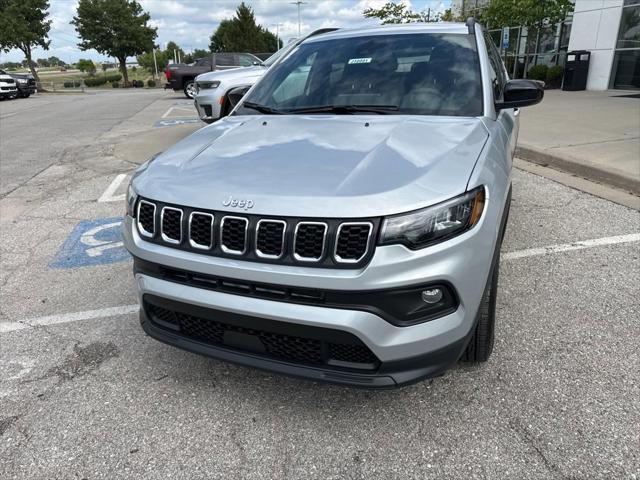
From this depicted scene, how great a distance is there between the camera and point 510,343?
2893 millimetres

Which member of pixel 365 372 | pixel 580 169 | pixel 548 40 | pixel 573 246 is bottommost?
pixel 573 246

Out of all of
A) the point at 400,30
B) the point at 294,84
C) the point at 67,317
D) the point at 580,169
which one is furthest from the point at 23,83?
the point at 400,30

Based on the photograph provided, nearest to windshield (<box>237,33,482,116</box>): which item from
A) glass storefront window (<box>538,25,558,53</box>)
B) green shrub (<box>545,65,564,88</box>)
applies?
green shrub (<box>545,65,564,88</box>)

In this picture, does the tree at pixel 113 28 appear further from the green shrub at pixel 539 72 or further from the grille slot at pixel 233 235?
the grille slot at pixel 233 235

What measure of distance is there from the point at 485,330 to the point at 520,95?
5.26ft

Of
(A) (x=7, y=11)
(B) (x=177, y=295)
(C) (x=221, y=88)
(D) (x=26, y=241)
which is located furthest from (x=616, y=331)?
(A) (x=7, y=11)

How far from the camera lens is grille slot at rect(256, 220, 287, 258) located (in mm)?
1973

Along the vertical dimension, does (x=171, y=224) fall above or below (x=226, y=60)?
below

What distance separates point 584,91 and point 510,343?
17262 mm

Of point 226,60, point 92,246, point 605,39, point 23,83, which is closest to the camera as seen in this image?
point 92,246

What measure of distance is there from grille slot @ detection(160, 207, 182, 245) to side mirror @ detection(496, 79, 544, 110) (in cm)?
210

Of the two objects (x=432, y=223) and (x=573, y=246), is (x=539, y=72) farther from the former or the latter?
(x=432, y=223)

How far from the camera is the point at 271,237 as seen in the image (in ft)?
6.54

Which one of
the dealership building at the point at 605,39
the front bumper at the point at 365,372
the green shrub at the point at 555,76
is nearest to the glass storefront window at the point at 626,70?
the dealership building at the point at 605,39
